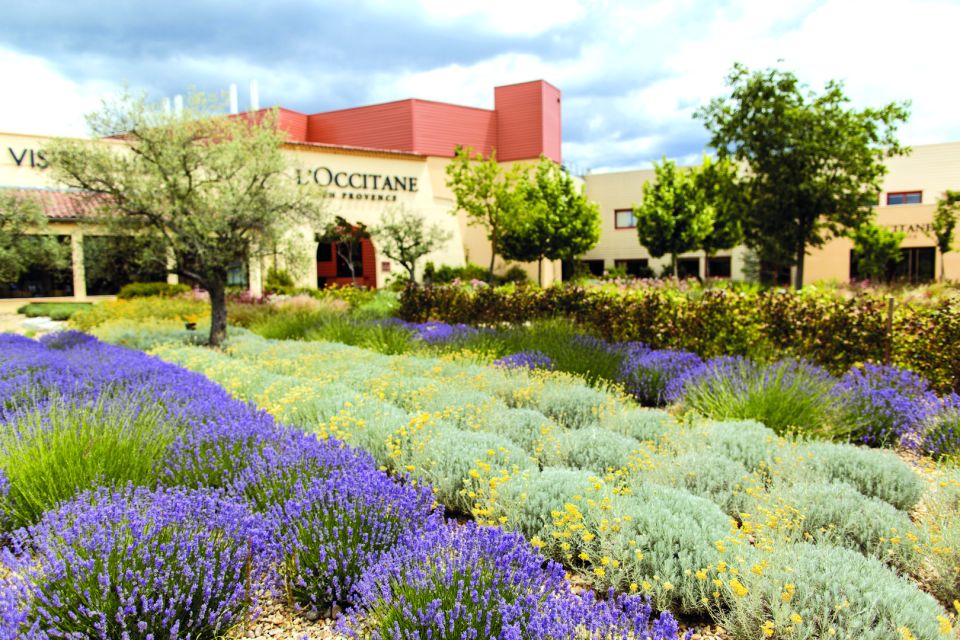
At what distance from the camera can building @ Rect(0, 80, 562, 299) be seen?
26.7 metres

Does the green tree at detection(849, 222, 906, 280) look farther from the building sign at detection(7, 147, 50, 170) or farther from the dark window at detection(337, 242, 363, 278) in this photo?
the building sign at detection(7, 147, 50, 170)

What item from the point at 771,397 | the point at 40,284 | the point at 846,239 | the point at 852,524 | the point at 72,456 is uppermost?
the point at 846,239

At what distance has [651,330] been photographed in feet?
30.3

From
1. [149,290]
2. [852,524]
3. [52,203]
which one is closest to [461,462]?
[852,524]

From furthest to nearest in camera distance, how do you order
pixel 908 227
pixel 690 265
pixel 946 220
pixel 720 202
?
pixel 690 265
pixel 908 227
pixel 946 220
pixel 720 202

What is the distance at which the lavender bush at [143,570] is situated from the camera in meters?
2.21

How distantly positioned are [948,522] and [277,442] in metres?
3.99

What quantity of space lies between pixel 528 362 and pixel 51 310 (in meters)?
18.9

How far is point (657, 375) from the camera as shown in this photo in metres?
7.41

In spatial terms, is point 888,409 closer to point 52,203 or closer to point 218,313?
point 218,313

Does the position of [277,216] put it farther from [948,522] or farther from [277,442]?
[948,522]

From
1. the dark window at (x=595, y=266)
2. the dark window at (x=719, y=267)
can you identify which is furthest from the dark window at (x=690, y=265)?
the dark window at (x=595, y=266)

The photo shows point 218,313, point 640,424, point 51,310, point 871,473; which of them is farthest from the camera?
point 51,310

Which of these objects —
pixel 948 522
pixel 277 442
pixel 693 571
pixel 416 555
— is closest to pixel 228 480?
pixel 277 442
